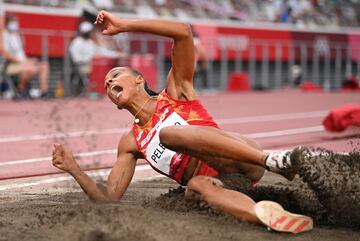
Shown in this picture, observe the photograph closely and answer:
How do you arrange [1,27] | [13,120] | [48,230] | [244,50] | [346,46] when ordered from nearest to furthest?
1. [48,230]
2. [13,120]
3. [1,27]
4. [244,50]
5. [346,46]

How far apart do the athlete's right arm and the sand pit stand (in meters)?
0.17

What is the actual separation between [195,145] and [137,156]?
2.62ft

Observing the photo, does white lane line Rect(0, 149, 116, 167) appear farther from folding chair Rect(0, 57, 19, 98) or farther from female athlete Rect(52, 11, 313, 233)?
folding chair Rect(0, 57, 19, 98)

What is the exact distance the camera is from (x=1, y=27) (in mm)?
17312

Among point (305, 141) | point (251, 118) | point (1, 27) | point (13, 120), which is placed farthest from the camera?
point (1, 27)

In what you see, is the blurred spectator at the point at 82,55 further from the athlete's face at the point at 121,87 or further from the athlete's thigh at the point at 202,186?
the athlete's thigh at the point at 202,186

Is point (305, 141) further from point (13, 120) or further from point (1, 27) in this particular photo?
point (1, 27)

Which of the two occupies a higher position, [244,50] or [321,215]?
[321,215]

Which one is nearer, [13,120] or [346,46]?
[13,120]

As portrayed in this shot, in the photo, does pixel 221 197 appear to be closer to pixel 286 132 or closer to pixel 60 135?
pixel 60 135

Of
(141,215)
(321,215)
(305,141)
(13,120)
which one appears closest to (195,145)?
(141,215)

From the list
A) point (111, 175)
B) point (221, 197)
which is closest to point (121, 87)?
point (111, 175)

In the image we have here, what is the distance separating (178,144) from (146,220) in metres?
0.50

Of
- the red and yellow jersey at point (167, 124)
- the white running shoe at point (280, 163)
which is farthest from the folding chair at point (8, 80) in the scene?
the white running shoe at point (280, 163)
